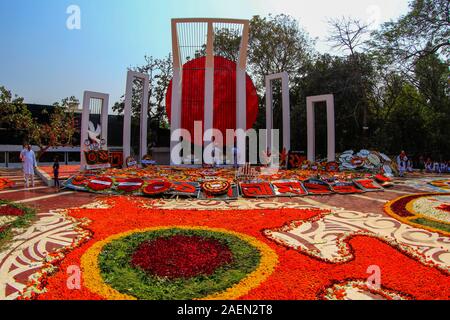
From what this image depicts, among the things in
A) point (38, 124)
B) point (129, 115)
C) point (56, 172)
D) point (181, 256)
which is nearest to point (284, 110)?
point (129, 115)

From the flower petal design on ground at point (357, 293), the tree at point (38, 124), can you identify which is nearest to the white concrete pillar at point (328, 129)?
the flower petal design on ground at point (357, 293)

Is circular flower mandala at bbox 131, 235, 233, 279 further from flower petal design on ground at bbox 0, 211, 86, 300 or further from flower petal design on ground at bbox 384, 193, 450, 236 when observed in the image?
flower petal design on ground at bbox 384, 193, 450, 236

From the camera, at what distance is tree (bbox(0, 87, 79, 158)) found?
63.8ft

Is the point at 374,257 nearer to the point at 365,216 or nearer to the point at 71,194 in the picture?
the point at 365,216

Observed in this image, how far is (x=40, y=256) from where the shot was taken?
14.8ft

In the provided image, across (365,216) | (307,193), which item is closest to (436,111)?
(307,193)

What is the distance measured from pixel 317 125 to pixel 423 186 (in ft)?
42.8

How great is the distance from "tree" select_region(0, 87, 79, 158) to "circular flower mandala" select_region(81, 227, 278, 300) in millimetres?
18132

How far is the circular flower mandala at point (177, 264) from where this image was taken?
11.2 feet

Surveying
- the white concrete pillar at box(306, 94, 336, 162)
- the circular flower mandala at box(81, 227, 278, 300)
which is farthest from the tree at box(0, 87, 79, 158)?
the circular flower mandala at box(81, 227, 278, 300)

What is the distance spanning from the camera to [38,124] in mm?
22516

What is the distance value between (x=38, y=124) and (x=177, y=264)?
22.5 m

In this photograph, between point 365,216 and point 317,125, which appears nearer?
point 365,216

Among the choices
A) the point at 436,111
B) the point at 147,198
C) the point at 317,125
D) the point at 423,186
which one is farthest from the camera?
the point at 317,125
